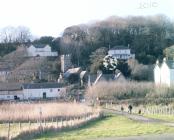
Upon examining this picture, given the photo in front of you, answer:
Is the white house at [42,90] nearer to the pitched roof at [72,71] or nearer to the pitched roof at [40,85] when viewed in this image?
the pitched roof at [40,85]

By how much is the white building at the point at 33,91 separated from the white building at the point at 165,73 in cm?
768

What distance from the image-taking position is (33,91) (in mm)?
38062

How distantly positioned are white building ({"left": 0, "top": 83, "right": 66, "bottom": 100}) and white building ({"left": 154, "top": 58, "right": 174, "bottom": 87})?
768 centimetres

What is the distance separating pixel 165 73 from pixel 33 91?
11066mm

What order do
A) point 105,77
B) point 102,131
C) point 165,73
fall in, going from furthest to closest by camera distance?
point 105,77
point 165,73
point 102,131

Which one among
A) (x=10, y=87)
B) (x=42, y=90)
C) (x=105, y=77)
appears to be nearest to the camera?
(x=105, y=77)

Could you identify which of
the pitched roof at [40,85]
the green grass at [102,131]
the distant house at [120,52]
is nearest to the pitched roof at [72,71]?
the distant house at [120,52]

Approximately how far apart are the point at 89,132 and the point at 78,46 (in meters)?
32.6

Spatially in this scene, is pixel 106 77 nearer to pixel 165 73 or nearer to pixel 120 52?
pixel 165 73

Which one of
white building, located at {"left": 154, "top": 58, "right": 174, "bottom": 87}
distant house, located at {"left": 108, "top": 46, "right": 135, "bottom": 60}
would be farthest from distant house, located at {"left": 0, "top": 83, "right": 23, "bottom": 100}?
white building, located at {"left": 154, "top": 58, "right": 174, "bottom": 87}

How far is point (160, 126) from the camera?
16.9 m

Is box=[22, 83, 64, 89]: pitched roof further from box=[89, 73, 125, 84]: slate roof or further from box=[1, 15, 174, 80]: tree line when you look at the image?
box=[1, 15, 174, 80]: tree line

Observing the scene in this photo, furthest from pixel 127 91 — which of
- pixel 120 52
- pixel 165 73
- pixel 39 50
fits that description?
pixel 39 50

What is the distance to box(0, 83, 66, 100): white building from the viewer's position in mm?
37906
